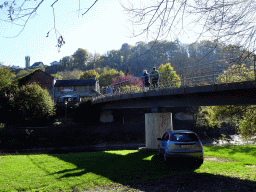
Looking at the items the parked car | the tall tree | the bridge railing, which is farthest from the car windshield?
the tall tree

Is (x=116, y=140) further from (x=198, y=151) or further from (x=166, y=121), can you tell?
(x=198, y=151)

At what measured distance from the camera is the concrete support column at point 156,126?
60.0 feet

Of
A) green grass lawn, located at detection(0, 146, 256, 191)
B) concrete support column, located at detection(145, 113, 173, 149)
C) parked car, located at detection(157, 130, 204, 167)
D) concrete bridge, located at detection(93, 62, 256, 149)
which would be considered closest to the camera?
green grass lawn, located at detection(0, 146, 256, 191)

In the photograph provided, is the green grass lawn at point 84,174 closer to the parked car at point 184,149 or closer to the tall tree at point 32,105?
the parked car at point 184,149

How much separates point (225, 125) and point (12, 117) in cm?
3638

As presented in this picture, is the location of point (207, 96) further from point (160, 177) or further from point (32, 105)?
point (32, 105)

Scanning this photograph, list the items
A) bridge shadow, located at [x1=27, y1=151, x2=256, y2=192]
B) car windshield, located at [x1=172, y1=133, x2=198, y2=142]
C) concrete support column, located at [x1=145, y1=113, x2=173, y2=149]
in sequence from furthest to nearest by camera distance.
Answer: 1. concrete support column, located at [x1=145, y1=113, x2=173, y2=149]
2. car windshield, located at [x1=172, y1=133, x2=198, y2=142]
3. bridge shadow, located at [x1=27, y1=151, x2=256, y2=192]

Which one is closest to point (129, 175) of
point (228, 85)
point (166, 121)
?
point (228, 85)

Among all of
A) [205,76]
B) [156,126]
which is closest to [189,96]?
[205,76]

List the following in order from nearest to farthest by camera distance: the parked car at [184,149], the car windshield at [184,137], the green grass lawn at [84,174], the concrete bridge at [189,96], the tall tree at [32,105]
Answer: the green grass lawn at [84,174] < the parked car at [184,149] < the car windshield at [184,137] < the concrete bridge at [189,96] < the tall tree at [32,105]

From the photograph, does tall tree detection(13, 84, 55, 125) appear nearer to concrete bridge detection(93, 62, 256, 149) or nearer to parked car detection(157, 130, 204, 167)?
concrete bridge detection(93, 62, 256, 149)

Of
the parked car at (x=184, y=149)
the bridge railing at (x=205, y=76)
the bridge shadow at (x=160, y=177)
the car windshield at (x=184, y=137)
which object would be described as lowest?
the bridge shadow at (x=160, y=177)

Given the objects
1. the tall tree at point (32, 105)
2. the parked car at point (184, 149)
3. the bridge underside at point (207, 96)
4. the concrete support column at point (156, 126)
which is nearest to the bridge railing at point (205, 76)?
the bridge underside at point (207, 96)

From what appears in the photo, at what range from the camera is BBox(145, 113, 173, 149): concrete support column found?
18281mm
